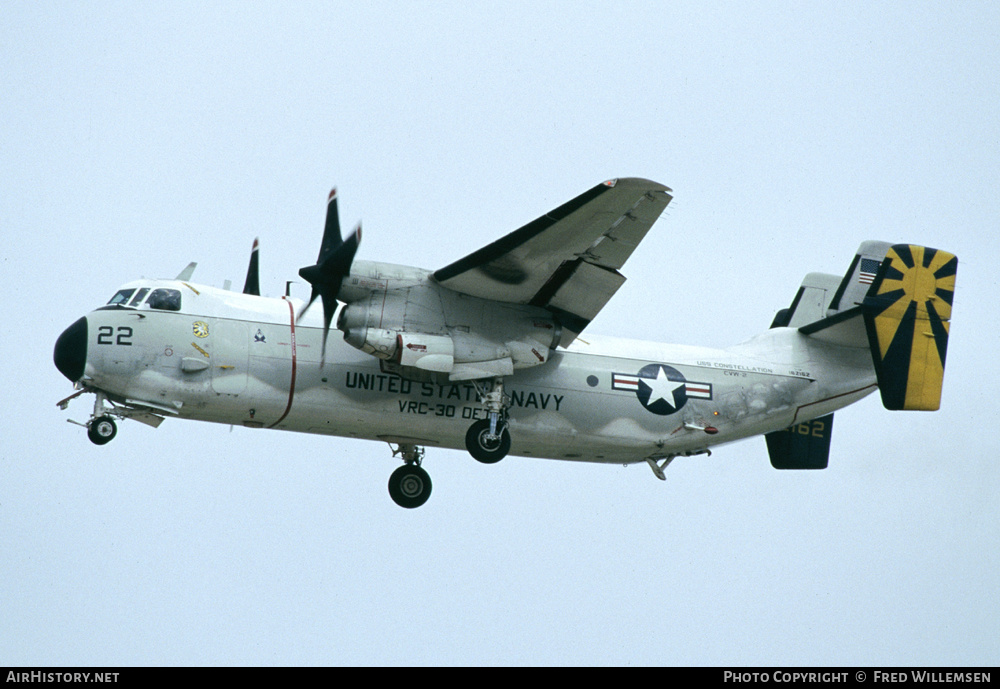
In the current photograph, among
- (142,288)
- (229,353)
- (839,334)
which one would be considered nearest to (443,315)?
(229,353)

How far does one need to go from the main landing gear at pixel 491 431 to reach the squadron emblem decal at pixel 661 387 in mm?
2279

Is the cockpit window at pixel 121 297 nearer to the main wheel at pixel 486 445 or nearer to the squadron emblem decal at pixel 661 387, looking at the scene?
the main wheel at pixel 486 445

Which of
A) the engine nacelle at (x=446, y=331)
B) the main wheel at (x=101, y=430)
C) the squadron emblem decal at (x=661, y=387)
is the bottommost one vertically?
the main wheel at (x=101, y=430)

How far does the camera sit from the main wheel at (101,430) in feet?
66.8

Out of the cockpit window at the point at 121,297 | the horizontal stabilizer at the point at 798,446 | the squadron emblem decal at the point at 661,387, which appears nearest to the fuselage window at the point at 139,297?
the cockpit window at the point at 121,297

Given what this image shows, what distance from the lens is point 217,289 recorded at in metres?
21.3

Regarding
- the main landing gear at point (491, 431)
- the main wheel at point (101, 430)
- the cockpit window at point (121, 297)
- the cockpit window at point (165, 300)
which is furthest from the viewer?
the main landing gear at point (491, 431)

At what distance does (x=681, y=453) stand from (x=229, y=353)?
8.37 meters

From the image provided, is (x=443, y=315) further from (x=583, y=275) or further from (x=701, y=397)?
(x=701, y=397)

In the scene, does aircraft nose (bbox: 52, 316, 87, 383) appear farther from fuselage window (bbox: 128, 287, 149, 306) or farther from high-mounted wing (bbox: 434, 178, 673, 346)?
high-mounted wing (bbox: 434, 178, 673, 346)

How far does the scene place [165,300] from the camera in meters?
20.8

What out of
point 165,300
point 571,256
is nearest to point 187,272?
point 165,300

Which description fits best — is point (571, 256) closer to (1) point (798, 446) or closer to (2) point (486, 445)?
(2) point (486, 445)
